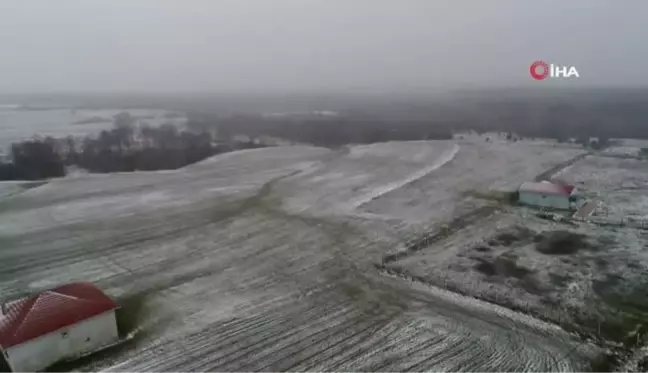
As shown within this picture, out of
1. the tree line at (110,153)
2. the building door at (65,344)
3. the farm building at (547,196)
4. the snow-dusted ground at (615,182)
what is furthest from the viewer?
the tree line at (110,153)

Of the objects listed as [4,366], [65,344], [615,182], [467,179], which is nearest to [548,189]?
[467,179]

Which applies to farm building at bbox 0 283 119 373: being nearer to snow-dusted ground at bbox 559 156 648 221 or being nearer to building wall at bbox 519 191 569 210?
building wall at bbox 519 191 569 210

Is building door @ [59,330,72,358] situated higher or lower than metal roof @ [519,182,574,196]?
lower

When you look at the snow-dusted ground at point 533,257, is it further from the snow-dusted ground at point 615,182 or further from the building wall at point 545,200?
the building wall at point 545,200

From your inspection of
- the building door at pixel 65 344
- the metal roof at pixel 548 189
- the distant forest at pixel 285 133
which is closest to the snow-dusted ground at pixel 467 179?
the metal roof at pixel 548 189

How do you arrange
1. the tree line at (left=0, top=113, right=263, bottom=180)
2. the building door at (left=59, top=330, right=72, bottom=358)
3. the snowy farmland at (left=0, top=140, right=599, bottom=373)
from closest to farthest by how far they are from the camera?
the building door at (left=59, top=330, right=72, bottom=358), the snowy farmland at (left=0, top=140, right=599, bottom=373), the tree line at (left=0, top=113, right=263, bottom=180)

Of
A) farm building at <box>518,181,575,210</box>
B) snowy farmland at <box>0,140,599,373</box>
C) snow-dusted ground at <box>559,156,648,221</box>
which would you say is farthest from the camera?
snow-dusted ground at <box>559,156,648,221</box>

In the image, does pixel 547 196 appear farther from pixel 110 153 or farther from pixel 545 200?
pixel 110 153

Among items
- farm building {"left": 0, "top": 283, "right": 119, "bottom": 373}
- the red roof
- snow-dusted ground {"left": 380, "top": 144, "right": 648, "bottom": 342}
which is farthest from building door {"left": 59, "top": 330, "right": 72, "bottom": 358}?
snow-dusted ground {"left": 380, "top": 144, "right": 648, "bottom": 342}
